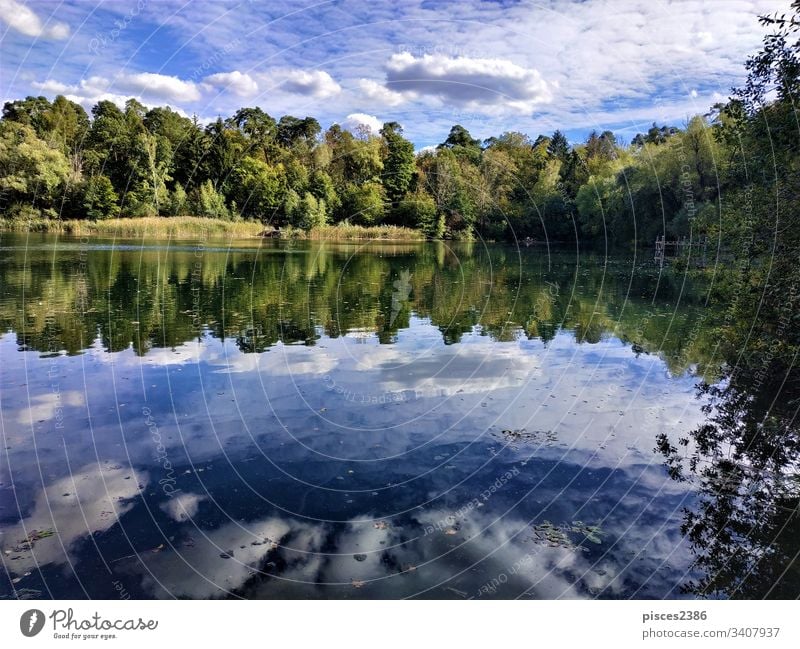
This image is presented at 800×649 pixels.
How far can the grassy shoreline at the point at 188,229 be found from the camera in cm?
6494

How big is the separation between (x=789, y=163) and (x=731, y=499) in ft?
23.3

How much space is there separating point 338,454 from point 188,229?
2624 inches

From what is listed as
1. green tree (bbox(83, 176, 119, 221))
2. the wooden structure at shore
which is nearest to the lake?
the wooden structure at shore

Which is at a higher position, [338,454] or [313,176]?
A: [313,176]

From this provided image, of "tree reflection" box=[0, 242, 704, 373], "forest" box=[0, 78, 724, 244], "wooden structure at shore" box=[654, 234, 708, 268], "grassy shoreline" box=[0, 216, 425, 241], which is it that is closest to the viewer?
"tree reflection" box=[0, 242, 704, 373]

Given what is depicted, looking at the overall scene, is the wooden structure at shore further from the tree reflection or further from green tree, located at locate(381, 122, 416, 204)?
green tree, located at locate(381, 122, 416, 204)

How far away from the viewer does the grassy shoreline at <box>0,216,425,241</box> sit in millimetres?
64938

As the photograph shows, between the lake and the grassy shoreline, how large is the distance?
48394 mm

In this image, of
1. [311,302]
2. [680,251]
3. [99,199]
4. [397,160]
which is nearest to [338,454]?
[311,302]

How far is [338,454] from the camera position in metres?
9.02

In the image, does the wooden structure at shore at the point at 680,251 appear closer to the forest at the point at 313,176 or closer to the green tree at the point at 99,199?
the forest at the point at 313,176

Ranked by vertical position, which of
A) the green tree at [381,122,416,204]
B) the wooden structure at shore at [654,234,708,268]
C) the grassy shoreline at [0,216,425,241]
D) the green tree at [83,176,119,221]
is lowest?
the wooden structure at shore at [654,234,708,268]

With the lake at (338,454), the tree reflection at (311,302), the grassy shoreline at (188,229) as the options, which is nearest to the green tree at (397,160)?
the grassy shoreline at (188,229)

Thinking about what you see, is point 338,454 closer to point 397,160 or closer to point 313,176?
point 397,160
